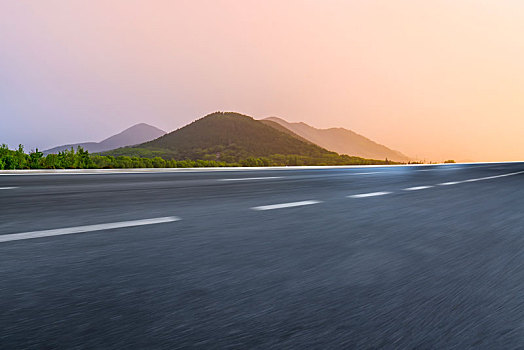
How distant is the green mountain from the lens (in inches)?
5920

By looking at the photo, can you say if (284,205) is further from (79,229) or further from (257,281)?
(257,281)

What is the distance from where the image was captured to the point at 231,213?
5.59 meters

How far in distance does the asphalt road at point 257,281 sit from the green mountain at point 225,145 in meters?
137

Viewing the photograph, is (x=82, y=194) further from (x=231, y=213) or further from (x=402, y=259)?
(x=402, y=259)

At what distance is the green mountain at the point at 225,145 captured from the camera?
150375 millimetres

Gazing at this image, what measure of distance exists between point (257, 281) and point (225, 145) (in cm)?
16616

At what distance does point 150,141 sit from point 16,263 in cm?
17545

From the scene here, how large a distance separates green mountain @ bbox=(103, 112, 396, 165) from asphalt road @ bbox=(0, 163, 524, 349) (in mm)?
137075

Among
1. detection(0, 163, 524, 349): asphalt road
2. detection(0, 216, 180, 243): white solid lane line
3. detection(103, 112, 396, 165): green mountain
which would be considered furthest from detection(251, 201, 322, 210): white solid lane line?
detection(103, 112, 396, 165): green mountain

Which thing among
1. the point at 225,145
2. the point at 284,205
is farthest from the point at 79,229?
the point at 225,145

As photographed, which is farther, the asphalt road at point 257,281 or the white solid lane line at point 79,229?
Answer: the white solid lane line at point 79,229

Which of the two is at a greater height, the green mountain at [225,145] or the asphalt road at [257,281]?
the green mountain at [225,145]

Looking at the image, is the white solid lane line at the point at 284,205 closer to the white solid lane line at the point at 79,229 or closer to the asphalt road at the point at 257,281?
the asphalt road at the point at 257,281

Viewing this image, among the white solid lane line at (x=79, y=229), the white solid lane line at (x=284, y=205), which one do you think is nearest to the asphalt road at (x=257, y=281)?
the white solid lane line at (x=79, y=229)
